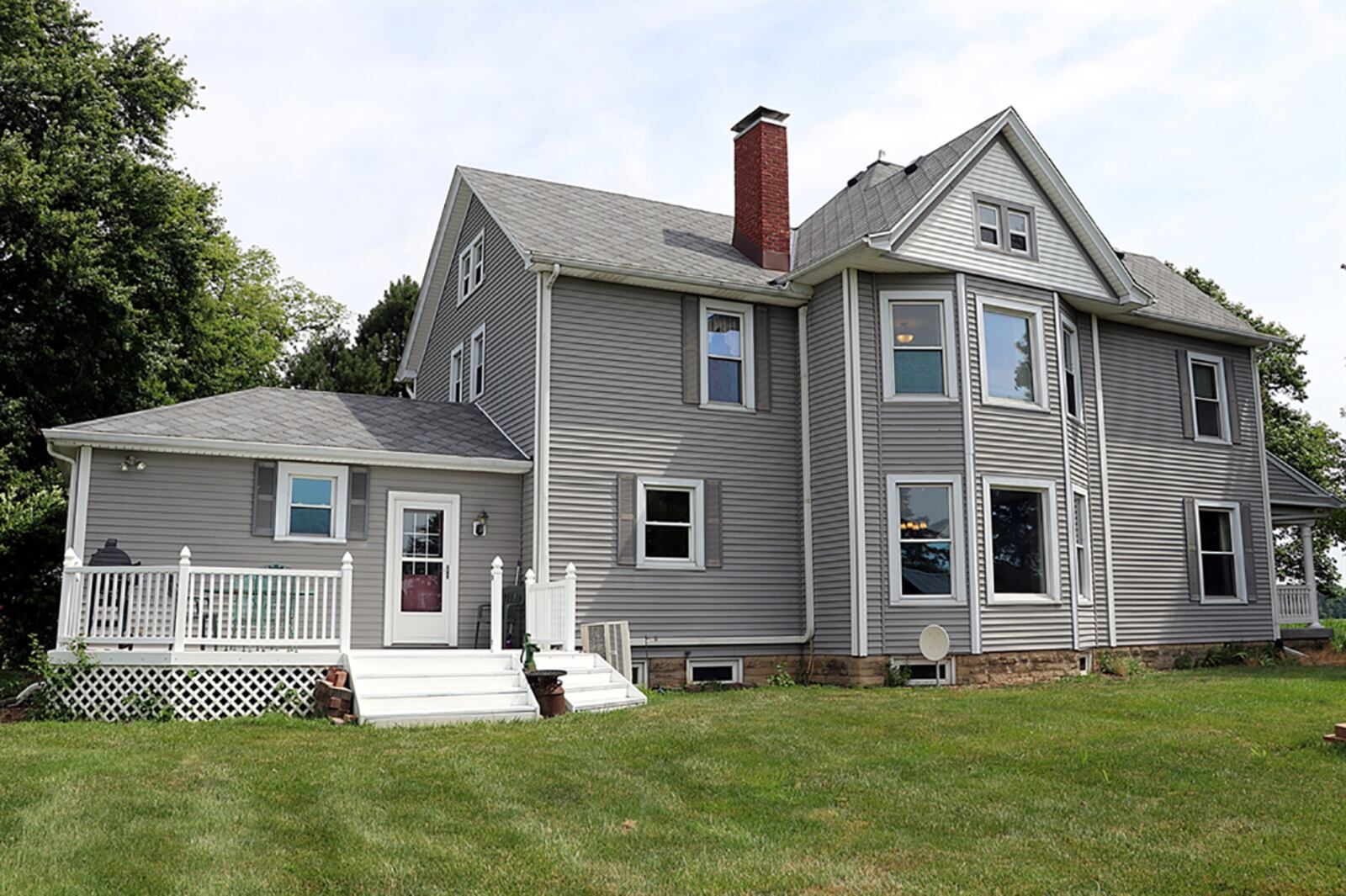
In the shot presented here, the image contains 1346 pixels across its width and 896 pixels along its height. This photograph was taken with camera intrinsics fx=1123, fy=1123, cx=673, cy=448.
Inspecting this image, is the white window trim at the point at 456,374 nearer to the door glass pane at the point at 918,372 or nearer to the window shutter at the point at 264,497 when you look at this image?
the window shutter at the point at 264,497

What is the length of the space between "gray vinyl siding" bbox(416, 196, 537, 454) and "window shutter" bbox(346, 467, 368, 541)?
223cm

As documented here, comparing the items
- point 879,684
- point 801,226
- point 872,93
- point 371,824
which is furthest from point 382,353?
point 371,824

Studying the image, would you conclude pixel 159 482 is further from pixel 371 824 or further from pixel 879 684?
pixel 879 684

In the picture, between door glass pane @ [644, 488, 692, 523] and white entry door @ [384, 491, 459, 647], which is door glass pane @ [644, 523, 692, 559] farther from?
white entry door @ [384, 491, 459, 647]

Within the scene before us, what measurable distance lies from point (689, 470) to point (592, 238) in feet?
12.2

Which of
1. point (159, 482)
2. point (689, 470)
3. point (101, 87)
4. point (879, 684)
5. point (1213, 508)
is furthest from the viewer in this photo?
point (101, 87)

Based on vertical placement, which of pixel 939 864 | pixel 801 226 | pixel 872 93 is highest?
pixel 801 226

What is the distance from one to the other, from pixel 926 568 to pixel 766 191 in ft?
21.3

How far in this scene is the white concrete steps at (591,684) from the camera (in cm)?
1211

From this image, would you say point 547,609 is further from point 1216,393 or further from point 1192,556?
point 1216,393

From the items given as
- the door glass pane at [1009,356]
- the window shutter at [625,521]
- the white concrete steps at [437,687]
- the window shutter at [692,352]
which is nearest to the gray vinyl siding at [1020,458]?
the door glass pane at [1009,356]

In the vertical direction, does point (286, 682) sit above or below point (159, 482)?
below

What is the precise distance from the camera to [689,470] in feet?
51.9

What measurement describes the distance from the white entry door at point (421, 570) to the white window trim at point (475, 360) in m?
3.29
